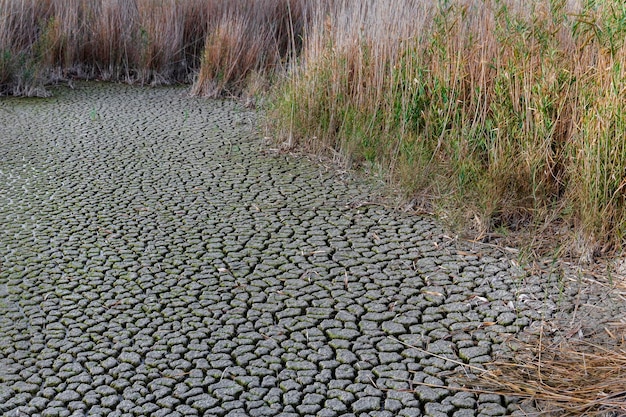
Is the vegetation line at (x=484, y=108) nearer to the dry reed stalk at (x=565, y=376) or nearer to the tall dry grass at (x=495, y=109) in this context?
the tall dry grass at (x=495, y=109)

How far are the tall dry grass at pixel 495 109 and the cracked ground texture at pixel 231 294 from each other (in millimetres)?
235

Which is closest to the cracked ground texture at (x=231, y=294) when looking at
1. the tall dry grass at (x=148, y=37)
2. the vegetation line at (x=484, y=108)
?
the vegetation line at (x=484, y=108)

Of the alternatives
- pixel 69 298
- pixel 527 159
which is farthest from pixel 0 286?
pixel 527 159

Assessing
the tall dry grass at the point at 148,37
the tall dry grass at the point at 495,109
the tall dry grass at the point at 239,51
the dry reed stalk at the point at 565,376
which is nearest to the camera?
the dry reed stalk at the point at 565,376

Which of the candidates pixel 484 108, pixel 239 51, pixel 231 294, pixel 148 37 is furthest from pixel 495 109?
pixel 148 37

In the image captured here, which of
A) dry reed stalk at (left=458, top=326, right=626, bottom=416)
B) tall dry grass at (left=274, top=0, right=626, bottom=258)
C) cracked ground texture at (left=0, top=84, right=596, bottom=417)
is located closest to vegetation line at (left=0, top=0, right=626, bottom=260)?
tall dry grass at (left=274, top=0, right=626, bottom=258)

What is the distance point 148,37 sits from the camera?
5.20 m

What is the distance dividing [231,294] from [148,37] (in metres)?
3.38

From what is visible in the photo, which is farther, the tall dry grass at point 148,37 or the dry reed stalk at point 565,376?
the tall dry grass at point 148,37

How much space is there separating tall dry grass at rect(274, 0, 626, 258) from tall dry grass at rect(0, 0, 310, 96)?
144 centimetres

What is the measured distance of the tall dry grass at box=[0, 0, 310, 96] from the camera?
493 centimetres

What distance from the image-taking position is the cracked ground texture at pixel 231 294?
1.77 m

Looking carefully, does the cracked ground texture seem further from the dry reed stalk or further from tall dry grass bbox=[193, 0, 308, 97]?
tall dry grass bbox=[193, 0, 308, 97]

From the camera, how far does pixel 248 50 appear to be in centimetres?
495
